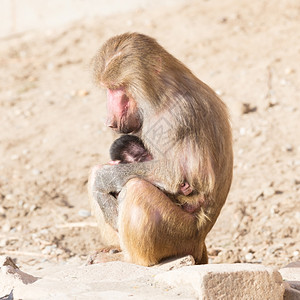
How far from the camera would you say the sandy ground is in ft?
20.3

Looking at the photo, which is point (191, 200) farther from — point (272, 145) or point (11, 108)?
point (11, 108)

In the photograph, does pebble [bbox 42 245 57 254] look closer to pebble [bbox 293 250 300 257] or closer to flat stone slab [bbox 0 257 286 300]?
flat stone slab [bbox 0 257 286 300]

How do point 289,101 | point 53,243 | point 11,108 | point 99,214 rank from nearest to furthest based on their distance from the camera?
point 99,214 < point 53,243 < point 289,101 < point 11,108

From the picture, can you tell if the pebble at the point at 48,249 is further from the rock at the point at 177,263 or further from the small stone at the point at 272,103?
the small stone at the point at 272,103

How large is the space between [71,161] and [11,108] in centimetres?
173

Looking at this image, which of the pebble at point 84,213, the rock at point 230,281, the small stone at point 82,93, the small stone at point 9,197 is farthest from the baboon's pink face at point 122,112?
the small stone at point 82,93

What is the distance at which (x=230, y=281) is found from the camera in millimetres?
3783

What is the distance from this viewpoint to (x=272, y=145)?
7.59 m

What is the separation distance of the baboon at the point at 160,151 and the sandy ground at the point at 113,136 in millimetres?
399

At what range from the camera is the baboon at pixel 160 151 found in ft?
14.7

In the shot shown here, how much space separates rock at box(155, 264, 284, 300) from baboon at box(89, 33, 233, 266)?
601 millimetres

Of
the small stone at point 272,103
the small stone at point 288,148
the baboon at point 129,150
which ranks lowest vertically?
the small stone at point 288,148

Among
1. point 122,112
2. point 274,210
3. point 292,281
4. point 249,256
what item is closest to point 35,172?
point 274,210

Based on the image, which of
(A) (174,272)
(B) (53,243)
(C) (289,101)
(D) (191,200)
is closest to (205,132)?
(D) (191,200)
